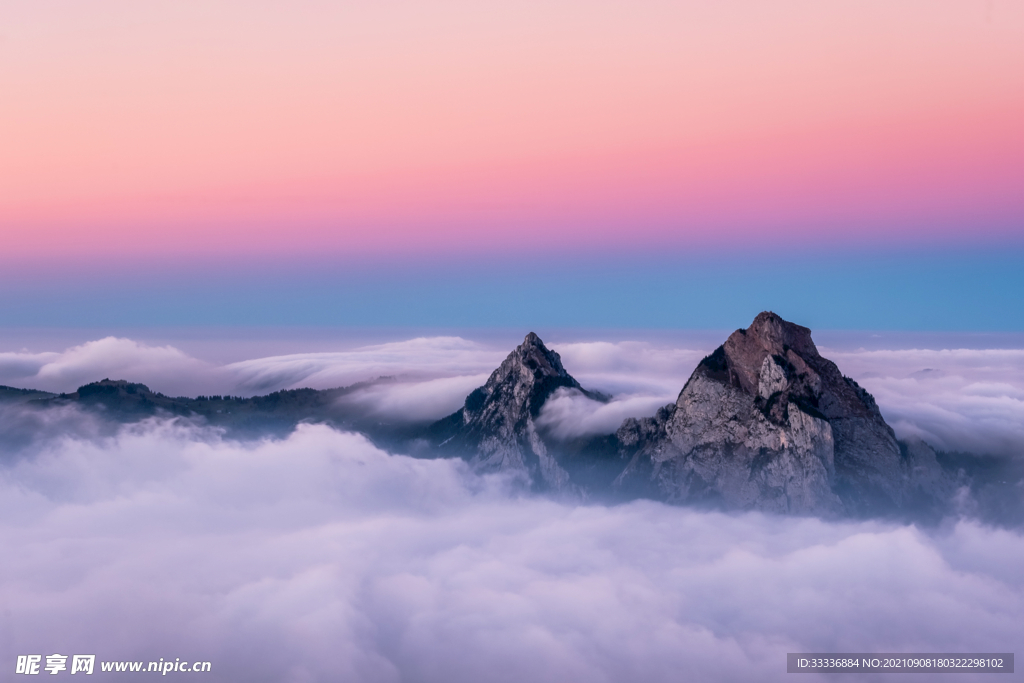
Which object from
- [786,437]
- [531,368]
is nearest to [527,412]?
[531,368]

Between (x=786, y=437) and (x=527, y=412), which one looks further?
(x=527, y=412)

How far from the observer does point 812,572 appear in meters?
172

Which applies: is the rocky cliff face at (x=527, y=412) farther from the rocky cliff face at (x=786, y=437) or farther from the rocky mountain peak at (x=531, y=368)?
the rocky cliff face at (x=786, y=437)

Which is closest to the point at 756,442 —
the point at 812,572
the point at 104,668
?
the point at 812,572

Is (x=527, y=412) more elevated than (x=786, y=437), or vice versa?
(x=527, y=412)

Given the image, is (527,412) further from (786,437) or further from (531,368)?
(786,437)

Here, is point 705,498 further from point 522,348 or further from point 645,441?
point 522,348

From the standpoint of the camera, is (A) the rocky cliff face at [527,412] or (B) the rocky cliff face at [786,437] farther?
(A) the rocky cliff face at [527,412]

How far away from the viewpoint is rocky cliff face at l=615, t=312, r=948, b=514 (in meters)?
144

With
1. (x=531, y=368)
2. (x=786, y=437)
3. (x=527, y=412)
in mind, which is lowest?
(x=786, y=437)

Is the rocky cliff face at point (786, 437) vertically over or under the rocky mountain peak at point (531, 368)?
under

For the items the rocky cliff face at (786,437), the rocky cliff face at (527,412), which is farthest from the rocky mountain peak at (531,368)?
the rocky cliff face at (786,437)

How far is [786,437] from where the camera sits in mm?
142500

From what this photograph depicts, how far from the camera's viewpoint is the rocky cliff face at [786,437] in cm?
14350
